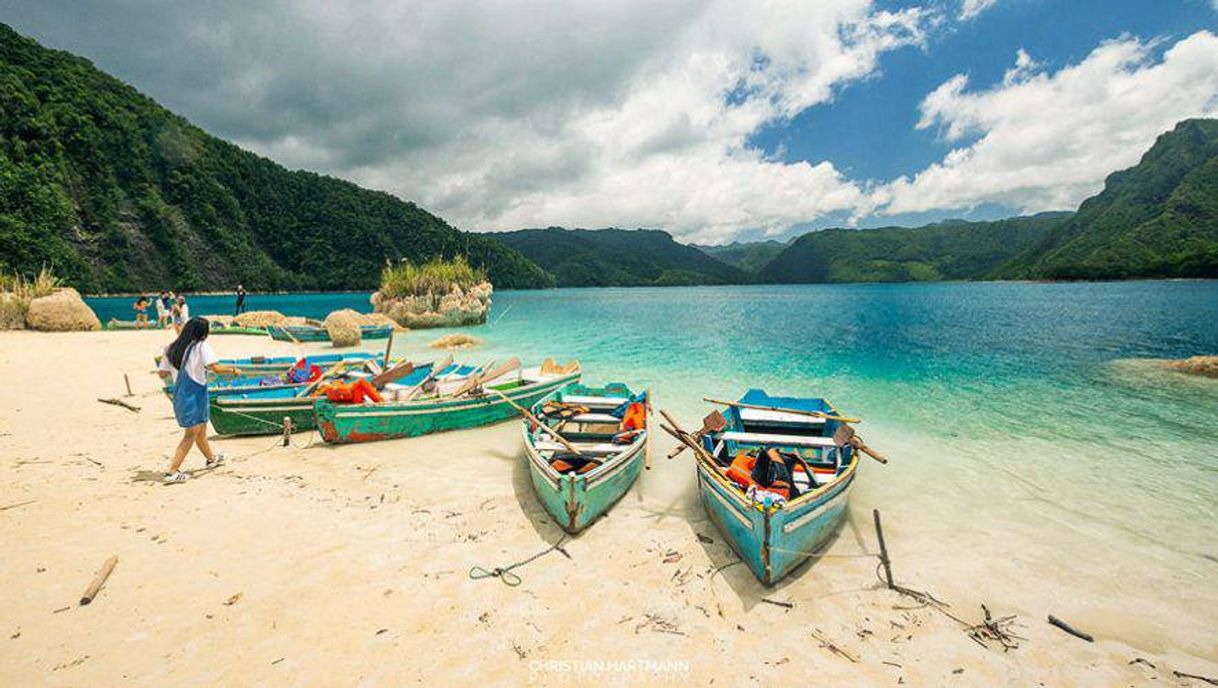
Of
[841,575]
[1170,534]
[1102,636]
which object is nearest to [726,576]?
[841,575]

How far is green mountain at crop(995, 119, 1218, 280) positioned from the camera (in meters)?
113

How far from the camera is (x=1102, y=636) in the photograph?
17.4 feet

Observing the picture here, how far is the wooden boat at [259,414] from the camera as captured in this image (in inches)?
423

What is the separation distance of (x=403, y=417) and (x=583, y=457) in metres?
5.47

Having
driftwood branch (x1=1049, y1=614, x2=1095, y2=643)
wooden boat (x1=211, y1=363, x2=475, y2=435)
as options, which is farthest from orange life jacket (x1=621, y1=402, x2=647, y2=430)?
wooden boat (x1=211, y1=363, x2=475, y2=435)

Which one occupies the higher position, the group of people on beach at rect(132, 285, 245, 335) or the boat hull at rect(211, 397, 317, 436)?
the group of people on beach at rect(132, 285, 245, 335)

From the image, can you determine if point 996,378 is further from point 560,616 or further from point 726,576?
point 560,616

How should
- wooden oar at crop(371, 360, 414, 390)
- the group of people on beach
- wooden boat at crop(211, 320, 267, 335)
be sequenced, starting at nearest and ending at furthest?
wooden oar at crop(371, 360, 414, 390), the group of people on beach, wooden boat at crop(211, 320, 267, 335)

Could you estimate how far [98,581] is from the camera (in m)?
5.17

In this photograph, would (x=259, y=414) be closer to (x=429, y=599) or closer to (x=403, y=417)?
(x=403, y=417)

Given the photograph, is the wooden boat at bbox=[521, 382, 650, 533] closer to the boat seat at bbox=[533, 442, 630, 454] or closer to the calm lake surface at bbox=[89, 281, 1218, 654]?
the boat seat at bbox=[533, 442, 630, 454]

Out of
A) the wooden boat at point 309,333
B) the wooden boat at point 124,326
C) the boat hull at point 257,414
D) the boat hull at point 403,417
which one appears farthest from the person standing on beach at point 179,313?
the boat hull at point 403,417

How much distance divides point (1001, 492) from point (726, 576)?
739 cm

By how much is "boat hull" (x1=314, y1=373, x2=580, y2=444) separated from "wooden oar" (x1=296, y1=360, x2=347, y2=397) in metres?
1.89
